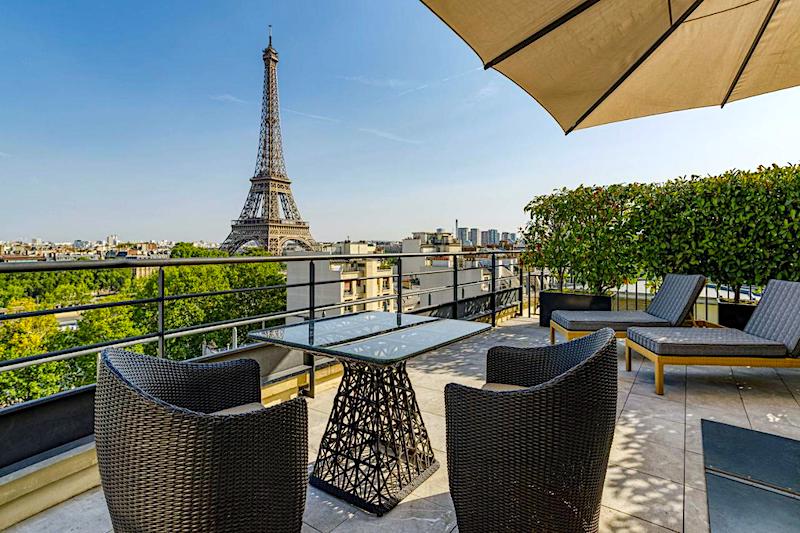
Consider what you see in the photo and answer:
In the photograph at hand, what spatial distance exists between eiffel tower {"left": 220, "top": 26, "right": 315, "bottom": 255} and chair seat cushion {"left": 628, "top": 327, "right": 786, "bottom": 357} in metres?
21.8

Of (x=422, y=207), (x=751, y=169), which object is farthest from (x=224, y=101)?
(x=751, y=169)

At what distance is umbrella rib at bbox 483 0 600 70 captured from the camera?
5.96ft

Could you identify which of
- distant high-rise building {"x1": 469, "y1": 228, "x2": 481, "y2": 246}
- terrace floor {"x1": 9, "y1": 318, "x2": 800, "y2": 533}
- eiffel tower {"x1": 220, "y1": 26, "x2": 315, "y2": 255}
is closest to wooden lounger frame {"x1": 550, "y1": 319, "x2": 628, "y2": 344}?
terrace floor {"x1": 9, "y1": 318, "x2": 800, "y2": 533}

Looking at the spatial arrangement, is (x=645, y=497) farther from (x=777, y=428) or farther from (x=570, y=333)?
(x=570, y=333)

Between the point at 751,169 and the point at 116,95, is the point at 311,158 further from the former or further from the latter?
the point at 751,169

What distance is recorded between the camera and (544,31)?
192 centimetres

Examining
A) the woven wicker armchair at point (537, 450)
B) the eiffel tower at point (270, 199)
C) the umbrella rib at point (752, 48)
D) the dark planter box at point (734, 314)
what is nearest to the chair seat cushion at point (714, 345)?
the dark planter box at point (734, 314)

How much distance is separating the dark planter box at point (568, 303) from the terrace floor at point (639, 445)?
3.86 feet

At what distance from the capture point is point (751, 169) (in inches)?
161

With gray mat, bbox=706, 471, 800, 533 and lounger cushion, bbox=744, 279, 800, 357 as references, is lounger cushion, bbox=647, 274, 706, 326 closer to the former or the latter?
lounger cushion, bbox=744, 279, 800, 357

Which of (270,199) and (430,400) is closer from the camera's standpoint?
(430,400)

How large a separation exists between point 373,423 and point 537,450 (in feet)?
2.61

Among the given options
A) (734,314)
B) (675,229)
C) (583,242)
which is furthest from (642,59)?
(734,314)

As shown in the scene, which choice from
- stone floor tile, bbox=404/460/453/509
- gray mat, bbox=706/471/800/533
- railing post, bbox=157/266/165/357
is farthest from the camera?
railing post, bbox=157/266/165/357
